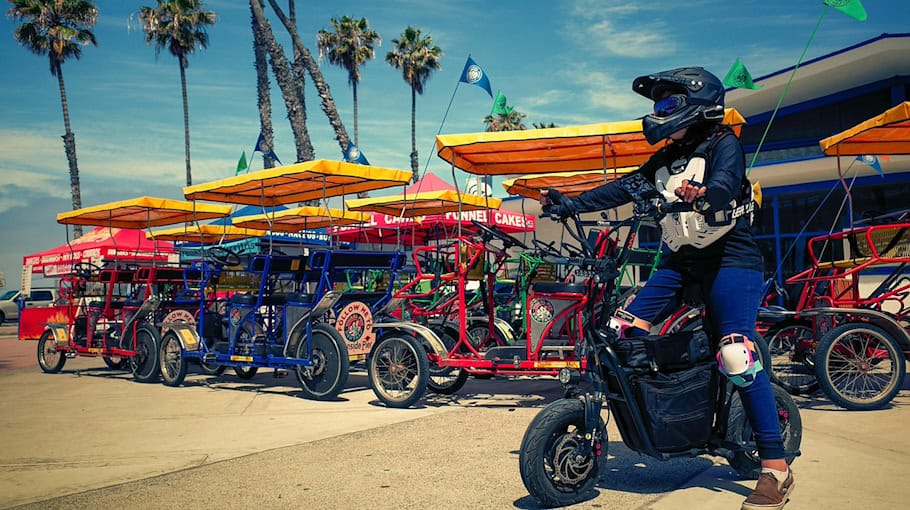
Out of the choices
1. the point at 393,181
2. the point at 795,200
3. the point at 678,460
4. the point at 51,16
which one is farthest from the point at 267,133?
the point at 678,460

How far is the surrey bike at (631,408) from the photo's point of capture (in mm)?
3537

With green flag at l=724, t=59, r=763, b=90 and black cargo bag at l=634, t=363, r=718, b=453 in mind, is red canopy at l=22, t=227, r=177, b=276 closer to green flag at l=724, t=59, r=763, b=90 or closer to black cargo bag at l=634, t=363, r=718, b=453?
green flag at l=724, t=59, r=763, b=90

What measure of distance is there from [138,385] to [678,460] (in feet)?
24.8

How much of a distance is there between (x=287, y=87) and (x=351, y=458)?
24270 millimetres

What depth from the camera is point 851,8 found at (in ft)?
28.9

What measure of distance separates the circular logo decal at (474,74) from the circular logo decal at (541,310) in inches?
186

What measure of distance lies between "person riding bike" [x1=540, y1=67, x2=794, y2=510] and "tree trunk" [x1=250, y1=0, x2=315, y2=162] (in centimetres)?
2499

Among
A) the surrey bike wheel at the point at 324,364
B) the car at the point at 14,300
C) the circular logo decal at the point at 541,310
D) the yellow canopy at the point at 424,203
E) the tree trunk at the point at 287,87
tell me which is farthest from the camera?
the car at the point at 14,300

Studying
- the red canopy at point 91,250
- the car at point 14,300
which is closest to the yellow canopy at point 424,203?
the red canopy at point 91,250

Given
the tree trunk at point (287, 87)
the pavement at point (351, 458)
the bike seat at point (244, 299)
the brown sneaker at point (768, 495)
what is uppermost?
the tree trunk at point (287, 87)

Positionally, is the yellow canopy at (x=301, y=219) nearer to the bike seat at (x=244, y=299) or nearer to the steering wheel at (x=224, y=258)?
the steering wheel at (x=224, y=258)

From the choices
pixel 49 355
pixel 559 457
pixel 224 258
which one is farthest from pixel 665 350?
pixel 49 355

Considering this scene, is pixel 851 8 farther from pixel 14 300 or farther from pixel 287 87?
pixel 14 300

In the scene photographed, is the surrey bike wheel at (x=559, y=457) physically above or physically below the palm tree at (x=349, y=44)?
below
